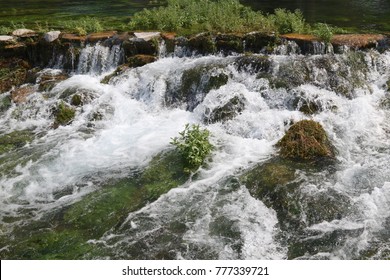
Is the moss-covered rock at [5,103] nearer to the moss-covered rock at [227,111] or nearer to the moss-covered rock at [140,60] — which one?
the moss-covered rock at [140,60]

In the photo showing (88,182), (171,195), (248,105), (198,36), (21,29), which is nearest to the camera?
(171,195)

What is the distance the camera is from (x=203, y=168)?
11438 millimetres

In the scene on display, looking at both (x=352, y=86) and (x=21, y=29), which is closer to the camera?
(x=352, y=86)

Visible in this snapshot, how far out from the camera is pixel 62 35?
20625mm

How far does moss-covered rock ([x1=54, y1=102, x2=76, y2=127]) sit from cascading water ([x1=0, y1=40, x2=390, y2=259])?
0.87 ft

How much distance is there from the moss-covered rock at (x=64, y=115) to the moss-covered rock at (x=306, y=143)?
26.1 feet

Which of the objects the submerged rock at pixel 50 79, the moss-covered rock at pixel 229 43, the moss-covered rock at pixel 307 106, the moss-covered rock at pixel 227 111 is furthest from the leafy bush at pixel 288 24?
the submerged rock at pixel 50 79

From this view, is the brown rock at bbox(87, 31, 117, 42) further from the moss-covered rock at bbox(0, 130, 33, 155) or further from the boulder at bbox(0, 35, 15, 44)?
the moss-covered rock at bbox(0, 130, 33, 155)

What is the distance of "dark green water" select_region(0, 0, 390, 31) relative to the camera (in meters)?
22.0

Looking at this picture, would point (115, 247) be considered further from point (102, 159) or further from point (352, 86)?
point (352, 86)

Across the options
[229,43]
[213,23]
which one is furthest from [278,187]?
[213,23]

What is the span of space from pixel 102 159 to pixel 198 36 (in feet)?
26.0

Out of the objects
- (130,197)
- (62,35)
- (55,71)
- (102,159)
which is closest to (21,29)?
(62,35)

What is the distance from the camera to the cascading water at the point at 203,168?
877 cm
